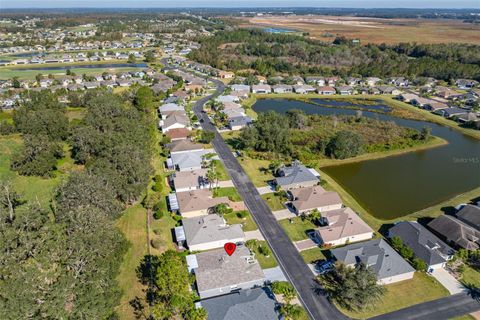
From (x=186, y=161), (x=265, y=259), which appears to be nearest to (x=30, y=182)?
(x=186, y=161)

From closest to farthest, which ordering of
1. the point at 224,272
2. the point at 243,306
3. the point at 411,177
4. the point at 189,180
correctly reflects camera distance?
the point at 243,306 < the point at 224,272 < the point at 189,180 < the point at 411,177

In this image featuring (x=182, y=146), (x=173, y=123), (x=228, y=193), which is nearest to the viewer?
(x=228, y=193)

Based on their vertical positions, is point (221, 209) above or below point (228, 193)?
above

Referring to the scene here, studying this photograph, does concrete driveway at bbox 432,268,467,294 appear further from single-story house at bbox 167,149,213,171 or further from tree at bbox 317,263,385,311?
single-story house at bbox 167,149,213,171

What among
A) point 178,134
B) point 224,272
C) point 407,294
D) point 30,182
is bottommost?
point 30,182

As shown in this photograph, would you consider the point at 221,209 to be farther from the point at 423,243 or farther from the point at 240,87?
the point at 240,87

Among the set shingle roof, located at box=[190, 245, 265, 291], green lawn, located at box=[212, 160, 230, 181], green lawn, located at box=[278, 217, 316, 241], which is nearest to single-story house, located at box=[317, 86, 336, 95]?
green lawn, located at box=[212, 160, 230, 181]
